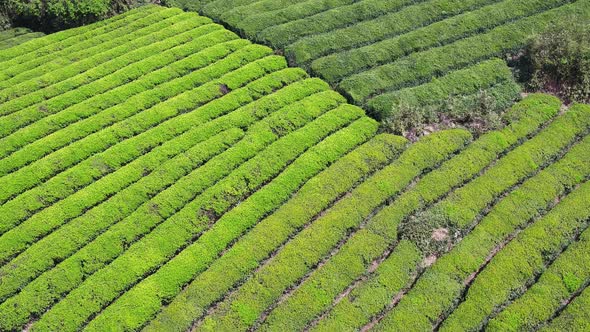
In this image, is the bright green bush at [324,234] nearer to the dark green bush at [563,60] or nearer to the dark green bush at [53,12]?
the dark green bush at [563,60]

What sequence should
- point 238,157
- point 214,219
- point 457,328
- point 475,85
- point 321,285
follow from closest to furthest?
point 457,328
point 321,285
point 214,219
point 238,157
point 475,85

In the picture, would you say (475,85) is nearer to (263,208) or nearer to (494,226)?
(494,226)

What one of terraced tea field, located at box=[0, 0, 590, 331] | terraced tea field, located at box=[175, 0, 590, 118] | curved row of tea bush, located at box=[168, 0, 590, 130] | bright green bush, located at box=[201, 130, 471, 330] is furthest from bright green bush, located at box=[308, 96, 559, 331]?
terraced tea field, located at box=[175, 0, 590, 118]

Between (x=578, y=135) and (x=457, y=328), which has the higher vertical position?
(x=578, y=135)

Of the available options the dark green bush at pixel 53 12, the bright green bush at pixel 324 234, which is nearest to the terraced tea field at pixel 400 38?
the bright green bush at pixel 324 234

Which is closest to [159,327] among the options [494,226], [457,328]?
[457,328]

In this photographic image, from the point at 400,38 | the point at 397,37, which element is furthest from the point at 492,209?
the point at 397,37
